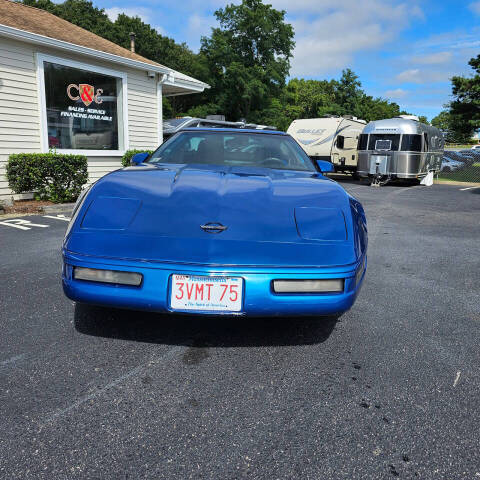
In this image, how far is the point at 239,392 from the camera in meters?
2.04

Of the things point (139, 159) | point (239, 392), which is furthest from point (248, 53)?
point (239, 392)

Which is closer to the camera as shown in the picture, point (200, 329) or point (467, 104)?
point (200, 329)

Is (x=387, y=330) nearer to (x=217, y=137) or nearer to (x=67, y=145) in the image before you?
(x=217, y=137)

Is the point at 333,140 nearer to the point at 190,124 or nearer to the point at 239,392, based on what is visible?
the point at 190,124

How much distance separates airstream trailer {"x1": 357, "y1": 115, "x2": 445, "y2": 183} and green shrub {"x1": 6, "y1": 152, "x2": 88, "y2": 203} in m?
11.9

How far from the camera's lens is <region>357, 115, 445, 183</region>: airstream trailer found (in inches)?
642

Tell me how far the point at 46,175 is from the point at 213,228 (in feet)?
23.7

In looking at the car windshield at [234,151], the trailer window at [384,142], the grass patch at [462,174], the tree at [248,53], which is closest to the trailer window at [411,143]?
the trailer window at [384,142]

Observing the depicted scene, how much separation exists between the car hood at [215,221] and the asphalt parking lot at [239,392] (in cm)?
60

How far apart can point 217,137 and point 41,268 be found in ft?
6.90

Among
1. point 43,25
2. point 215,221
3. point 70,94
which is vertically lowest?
point 215,221

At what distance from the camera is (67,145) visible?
32.1ft

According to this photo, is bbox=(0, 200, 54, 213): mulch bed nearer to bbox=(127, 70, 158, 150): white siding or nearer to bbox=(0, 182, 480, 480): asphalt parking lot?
bbox=(127, 70, 158, 150): white siding

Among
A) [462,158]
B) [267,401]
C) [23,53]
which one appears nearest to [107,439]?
[267,401]
